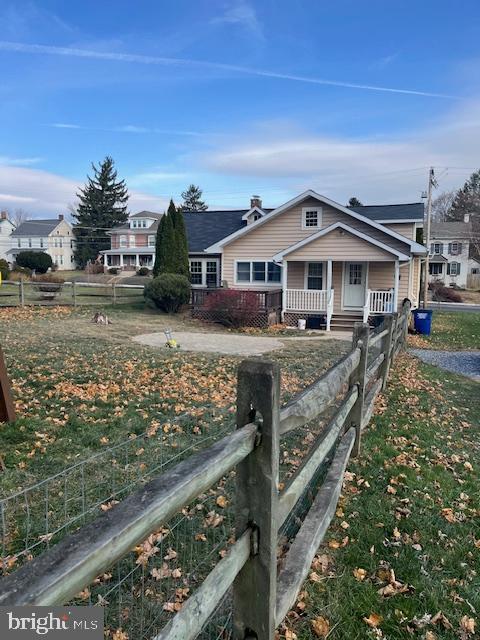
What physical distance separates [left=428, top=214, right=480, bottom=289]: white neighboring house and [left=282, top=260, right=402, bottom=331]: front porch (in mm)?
31787

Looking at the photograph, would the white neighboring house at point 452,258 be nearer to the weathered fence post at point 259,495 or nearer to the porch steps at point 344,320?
the porch steps at point 344,320

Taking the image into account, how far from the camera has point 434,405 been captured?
273 inches

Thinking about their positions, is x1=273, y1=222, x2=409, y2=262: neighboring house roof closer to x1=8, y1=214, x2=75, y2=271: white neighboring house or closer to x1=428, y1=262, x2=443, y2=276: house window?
x1=428, y1=262, x2=443, y2=276: house window

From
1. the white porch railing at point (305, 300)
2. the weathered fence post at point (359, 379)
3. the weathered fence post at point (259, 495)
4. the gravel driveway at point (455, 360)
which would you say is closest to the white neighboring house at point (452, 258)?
the white porch railing at point (305, 300)

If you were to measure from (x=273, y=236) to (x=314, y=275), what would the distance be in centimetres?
276

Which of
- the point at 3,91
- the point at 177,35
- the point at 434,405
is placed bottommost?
the point at 434,405

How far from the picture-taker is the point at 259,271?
21.1 metres

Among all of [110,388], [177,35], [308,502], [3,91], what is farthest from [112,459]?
[3,91]

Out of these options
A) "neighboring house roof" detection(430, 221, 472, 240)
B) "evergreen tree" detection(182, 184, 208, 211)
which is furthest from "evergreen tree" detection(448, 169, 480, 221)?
"evergreen tree" detection(182, 184, 208, 211)

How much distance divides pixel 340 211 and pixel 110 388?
1541 centimetres

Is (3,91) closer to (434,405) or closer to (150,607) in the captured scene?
(434,405)

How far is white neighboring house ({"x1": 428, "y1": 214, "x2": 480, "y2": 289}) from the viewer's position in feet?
157

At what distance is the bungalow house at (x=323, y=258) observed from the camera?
17984 mm

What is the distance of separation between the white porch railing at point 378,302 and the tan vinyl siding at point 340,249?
4.81 ft
